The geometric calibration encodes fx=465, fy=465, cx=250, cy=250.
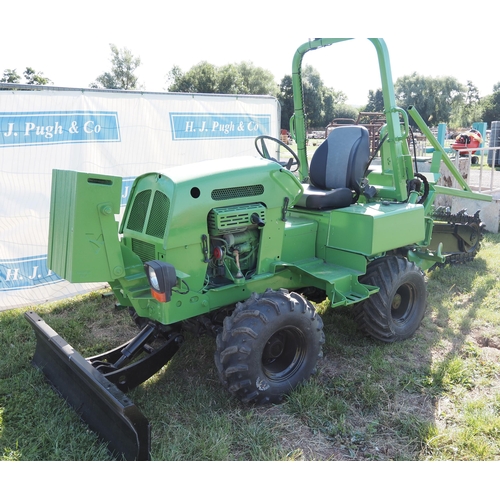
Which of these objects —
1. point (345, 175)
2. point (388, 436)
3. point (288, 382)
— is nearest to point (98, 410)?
point (288, 382)

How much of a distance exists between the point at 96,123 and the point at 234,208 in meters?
3.12

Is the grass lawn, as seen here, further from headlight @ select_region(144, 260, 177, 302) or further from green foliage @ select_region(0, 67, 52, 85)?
green foliage @ select_region(0, 67, 52, 85)

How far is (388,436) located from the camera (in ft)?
9.97

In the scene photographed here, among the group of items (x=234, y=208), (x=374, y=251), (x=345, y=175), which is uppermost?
(x=345, y=175)

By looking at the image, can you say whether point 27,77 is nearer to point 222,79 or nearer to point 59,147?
point 222,79

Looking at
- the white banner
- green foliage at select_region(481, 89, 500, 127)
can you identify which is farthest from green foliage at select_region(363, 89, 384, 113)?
the white banner

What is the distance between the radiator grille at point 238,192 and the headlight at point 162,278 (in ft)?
2.20

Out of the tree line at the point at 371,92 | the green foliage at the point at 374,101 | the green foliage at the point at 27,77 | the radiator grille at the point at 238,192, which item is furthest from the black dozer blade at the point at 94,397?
the tree line at the point at 371,92

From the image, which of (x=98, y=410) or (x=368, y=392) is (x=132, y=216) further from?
(x=368, y=392)

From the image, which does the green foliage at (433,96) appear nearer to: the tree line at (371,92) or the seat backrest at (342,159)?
the tree line at (371,92)

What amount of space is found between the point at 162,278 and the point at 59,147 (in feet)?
11.0

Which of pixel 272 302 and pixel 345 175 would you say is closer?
pixel 272 302

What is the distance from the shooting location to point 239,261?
355 centimetres

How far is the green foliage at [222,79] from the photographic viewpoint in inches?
Answer: 1777
